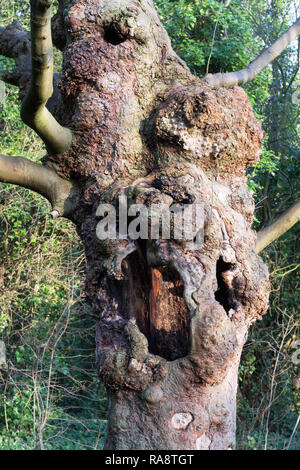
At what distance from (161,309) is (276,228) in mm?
1522

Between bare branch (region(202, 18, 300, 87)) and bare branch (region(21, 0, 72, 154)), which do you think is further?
bare branch (region(202, 18, 300, 87))

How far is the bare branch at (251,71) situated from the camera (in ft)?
12.5

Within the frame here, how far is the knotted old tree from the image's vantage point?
232 centimetres

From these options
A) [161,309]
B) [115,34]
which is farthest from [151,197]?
[115,34]

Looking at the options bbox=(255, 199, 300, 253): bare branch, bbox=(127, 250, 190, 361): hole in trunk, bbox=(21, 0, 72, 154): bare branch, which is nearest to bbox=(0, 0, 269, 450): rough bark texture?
bbox=(127, 250, 190, 361): hole in trunk

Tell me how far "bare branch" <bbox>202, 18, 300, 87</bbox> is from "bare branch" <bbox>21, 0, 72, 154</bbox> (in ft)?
4.17

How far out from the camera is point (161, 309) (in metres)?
2.57

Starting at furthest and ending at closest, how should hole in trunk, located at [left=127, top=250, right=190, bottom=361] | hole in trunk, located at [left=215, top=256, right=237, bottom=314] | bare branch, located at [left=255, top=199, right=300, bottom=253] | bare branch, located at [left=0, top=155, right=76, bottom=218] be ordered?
bare branch, located at [left=255, top=199, right=300, bottom=253], bare branch, located at [left=0, top=155, right=76, bottom=218], hole in trunk, located at [left=215, top=256, right=237, bottom=314], hole in trunk, located at [left=127, top=250, right=190, bottom=361]

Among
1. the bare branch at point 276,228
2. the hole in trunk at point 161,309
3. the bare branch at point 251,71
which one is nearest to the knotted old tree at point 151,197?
the hole in trunk at point 161,309

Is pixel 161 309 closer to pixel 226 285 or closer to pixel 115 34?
pixel 226 285

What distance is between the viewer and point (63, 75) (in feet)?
10.1

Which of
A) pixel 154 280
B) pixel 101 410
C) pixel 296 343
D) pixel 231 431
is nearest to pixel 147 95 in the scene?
pixel 154 280

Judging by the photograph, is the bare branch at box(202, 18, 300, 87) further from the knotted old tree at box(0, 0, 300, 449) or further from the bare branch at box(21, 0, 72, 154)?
the bare branch at box(21, 0, 72, 154)

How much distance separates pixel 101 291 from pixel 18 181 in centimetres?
86
